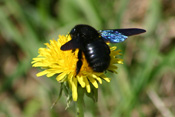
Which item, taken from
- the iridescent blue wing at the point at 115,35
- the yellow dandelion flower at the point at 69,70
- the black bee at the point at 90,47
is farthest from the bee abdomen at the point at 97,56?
the iridescent blue wing at the point at 115,35

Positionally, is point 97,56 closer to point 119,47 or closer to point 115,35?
point 115,35

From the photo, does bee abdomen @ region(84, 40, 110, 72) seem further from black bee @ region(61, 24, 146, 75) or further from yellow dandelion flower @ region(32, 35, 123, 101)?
yellow dandelion flower @ region(32, 35, 123, 101)

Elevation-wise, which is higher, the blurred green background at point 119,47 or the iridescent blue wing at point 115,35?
the iridescent blue wing at point 115,35

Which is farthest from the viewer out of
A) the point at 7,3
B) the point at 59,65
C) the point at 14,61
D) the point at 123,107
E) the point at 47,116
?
the point at 14,61

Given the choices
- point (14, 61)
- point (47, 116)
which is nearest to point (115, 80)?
point (47, 116)

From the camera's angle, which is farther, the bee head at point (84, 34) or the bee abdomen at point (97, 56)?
the bee head at point (84, 34)

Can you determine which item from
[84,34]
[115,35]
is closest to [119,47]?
[115,35]

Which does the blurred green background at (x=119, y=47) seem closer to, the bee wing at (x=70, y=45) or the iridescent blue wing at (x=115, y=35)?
the iridescent blue wing at (x=115, y=35)

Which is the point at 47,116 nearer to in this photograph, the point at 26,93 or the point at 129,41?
the point at 26,93
